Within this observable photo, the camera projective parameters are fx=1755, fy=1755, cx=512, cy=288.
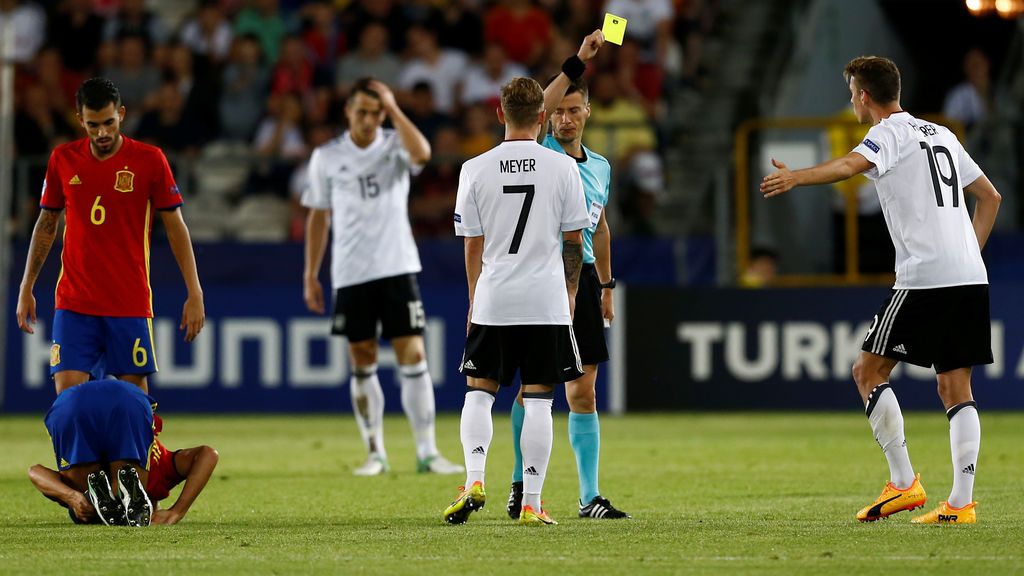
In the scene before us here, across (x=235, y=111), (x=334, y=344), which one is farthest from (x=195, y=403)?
(x=235, y=111)

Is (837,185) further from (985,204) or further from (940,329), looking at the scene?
(940,329)

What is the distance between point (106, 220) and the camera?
859 cm

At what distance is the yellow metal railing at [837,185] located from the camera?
17000 millimetres

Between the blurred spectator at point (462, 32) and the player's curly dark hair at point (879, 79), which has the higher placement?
the blurred spectator at point (462, 32)

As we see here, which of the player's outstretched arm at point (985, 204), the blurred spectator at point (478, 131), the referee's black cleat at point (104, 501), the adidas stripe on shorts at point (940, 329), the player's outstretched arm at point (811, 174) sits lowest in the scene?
the referee's black cleat at point (104, 501)

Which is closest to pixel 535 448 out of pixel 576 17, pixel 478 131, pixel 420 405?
pixel 420 405

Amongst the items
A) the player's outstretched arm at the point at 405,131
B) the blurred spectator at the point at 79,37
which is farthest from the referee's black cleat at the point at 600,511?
the blurred spectator at the point at 79,37

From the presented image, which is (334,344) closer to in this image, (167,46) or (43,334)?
(43,334)

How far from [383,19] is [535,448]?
13.0 meters

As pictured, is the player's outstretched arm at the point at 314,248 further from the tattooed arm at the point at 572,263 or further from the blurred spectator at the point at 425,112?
the blurred spectator at the point at 425,112

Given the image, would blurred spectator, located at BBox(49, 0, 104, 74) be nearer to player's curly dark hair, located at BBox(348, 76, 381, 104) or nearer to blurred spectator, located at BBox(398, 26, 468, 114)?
blurred spectator, located at BBox(398, 26, 468, 114)

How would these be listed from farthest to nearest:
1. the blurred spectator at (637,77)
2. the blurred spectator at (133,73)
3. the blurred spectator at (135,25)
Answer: the blurred spectator at (135,25) → the blurred spectator at (133,73) → the blurred spectator at (637,77)

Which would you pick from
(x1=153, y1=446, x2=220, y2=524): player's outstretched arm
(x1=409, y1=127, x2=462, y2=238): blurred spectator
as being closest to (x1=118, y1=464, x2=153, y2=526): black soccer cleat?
(x1=153, y1=446, x2=220, y2=524): player's outstretched arm

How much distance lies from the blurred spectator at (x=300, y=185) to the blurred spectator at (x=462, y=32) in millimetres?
2175
